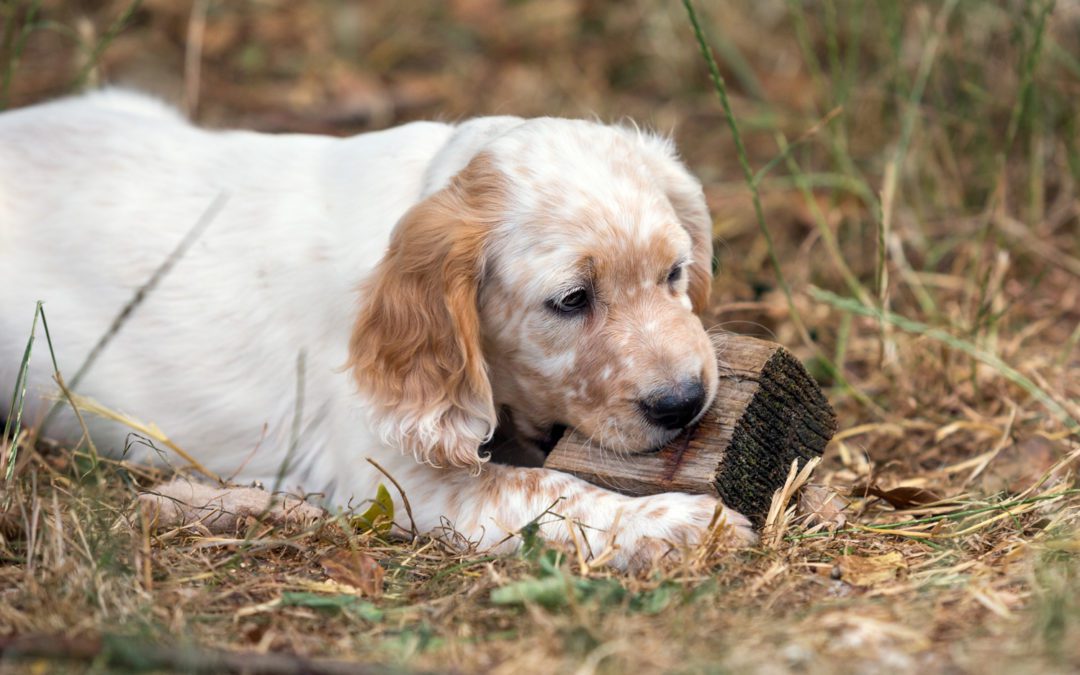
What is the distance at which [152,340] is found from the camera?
154 inches

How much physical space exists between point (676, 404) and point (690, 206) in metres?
0.94

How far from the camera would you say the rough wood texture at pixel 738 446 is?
3100mm

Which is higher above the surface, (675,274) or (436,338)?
(675,274)

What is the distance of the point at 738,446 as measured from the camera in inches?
123

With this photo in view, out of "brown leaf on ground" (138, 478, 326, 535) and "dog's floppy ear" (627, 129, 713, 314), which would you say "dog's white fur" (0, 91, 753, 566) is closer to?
"dog's floppy ear" (627, 129, 713, 314)

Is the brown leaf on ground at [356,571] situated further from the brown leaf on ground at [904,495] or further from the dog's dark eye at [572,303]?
the brown leaf on ground at [904,495]

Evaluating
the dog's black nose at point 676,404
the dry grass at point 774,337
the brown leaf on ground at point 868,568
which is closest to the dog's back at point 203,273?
the dry grass at point 774,337

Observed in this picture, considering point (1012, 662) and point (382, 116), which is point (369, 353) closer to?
point (1012, 662)

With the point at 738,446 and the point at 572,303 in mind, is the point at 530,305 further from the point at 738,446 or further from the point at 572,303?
the point at 738,446

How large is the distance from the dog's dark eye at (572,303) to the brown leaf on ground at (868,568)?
95 centimetres

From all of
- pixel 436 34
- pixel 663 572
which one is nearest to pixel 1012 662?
pixel 663 572

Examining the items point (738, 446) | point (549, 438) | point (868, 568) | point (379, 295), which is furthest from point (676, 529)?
point (379, 295)

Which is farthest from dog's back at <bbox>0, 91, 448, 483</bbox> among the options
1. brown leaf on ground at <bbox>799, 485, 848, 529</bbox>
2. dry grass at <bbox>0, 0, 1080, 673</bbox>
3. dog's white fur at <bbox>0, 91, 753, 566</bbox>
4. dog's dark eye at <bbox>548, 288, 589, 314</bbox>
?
brown leaf on ground at <bbox>799, 485, 848, 529</bbox>

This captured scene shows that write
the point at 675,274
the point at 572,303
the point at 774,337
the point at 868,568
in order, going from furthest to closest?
the point at 774,337 → the point at 675,274 → the point at 572,303 → the point at 868,568
